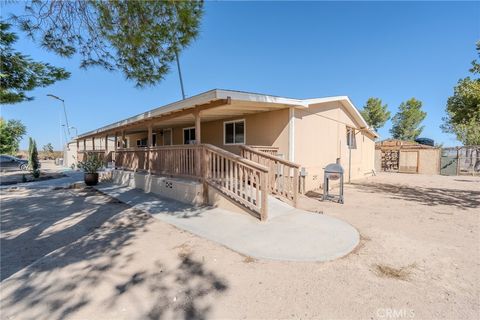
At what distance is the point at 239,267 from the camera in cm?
326

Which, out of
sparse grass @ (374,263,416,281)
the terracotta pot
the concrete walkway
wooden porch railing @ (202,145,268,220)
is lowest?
sparse grass @ (374,263,416,281)

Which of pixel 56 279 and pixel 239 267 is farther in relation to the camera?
pixel 239 267

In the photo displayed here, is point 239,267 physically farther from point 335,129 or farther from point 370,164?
point 370,164

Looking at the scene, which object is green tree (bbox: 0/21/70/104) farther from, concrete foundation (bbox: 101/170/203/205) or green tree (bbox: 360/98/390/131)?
green tree (bbox: 360/98/390/131)

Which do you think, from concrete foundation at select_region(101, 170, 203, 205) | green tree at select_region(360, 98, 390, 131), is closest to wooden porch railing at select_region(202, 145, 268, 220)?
concrete foundation at select_region(101, 170, 203, 205)

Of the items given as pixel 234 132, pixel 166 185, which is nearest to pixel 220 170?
pixel 166 185

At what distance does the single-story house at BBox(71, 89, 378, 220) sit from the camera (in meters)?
5.79

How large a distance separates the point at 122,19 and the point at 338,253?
17.0ft

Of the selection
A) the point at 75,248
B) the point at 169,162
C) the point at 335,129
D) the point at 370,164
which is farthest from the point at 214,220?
the point at 370,164

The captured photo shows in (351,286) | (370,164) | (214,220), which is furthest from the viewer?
(370,164)

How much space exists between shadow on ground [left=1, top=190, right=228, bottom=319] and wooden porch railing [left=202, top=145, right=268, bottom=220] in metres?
1.92

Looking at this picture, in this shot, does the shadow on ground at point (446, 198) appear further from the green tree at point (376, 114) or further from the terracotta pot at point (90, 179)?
the green tree at point (376, 114)

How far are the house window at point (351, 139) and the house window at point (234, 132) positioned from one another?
6.03 meters

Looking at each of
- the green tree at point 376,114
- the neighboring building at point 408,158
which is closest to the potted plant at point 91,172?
the neighboring building at point 408,158
